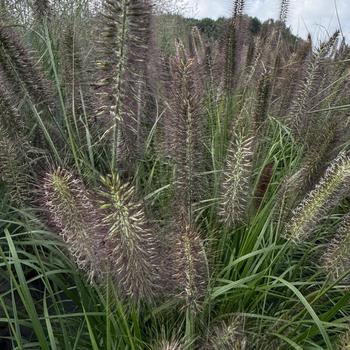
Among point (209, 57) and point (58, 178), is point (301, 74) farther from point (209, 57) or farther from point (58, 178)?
point (58, 178)

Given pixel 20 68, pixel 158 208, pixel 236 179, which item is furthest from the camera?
pixel 158 208

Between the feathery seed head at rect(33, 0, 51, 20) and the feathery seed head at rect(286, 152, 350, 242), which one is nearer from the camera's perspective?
the feathery seed head at rect(286, 152, 350, 242)

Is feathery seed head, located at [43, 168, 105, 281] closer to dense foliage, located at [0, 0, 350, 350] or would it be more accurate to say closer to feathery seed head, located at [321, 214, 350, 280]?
dense foliage, located at [0, 0, 350, 350]

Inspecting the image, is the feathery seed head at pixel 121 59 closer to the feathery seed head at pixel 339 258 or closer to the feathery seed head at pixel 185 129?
the feathery seed head at pixel 185 129

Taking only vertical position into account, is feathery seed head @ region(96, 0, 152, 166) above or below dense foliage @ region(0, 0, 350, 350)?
above

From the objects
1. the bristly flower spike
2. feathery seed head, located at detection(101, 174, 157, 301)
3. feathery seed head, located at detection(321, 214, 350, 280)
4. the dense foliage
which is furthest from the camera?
the bristly flower spike

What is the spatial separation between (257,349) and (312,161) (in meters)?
0.66

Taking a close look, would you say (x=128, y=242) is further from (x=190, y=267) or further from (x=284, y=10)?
(x=284, y=10)

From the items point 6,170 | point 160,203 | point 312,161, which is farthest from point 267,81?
point 6,170

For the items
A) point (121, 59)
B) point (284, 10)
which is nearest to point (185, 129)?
point (121, 59)

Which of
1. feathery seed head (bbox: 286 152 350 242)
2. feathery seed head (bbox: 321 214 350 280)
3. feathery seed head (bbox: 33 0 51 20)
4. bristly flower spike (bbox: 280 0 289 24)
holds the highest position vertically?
bristly flower spike (bbox: 280 0 289 24)

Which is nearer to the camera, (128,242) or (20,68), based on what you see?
(128,242)

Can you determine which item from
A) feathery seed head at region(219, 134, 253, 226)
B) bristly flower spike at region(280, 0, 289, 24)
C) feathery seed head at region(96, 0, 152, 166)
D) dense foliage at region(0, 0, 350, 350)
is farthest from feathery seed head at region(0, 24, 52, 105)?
bristly flower spike at region(280, 0, 289, 24)

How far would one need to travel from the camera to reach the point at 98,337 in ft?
5.71
